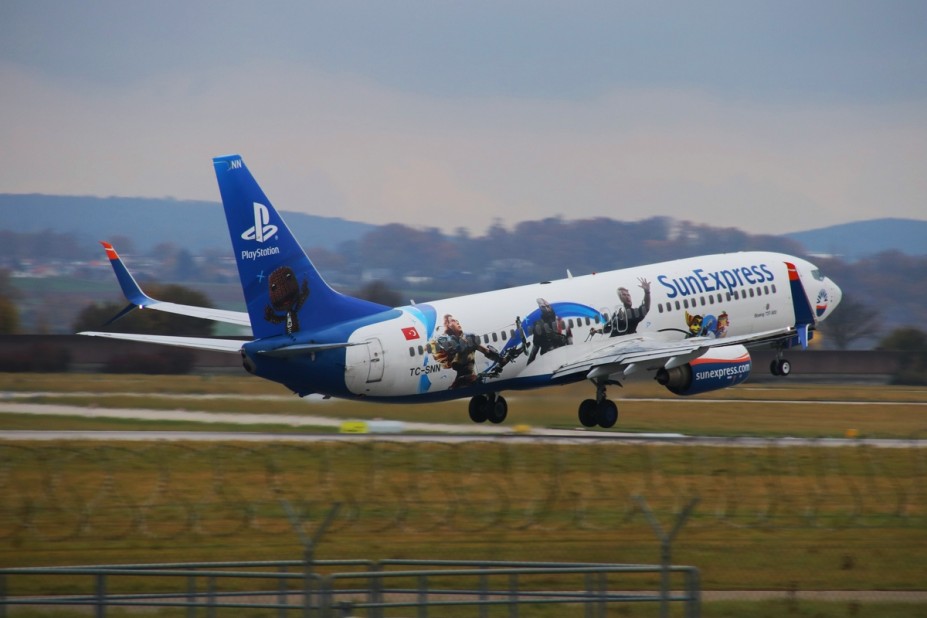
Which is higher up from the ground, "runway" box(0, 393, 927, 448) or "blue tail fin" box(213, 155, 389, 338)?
"blue tail fin" box(213, 155, 389, 338)

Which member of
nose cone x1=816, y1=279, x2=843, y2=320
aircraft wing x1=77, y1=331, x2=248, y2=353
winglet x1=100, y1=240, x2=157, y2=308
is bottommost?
aircraft wing x1=77, y1=331, x2=248, y2=353

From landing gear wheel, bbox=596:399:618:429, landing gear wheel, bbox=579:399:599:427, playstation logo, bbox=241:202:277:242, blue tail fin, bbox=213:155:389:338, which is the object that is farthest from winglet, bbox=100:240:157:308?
landing gear wheel, bbox=596:399:618:429

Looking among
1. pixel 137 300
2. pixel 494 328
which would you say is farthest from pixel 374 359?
pixel 137 300

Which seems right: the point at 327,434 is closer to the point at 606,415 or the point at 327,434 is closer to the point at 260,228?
the point at 260,228

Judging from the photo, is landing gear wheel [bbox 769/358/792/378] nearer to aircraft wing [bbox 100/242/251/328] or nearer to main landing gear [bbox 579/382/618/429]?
main landing gear [bbox 579/382/618/429]

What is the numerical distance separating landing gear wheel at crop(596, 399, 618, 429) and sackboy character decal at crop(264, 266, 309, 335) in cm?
1235

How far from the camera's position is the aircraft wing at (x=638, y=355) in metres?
45.3

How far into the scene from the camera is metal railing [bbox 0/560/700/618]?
17.9 meters

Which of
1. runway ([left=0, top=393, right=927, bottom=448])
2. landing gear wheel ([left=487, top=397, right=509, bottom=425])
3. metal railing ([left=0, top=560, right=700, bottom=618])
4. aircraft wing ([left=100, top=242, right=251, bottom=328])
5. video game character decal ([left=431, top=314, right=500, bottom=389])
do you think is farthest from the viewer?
landing gear wheel ([left=487, top=397, right=509, bottom=425])

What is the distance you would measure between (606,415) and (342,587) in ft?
78.4

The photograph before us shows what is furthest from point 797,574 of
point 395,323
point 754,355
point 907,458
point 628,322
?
point 754,355

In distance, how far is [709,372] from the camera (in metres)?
47.6

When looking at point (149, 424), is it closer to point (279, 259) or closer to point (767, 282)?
point (279, 259)

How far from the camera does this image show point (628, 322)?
4847 cm
